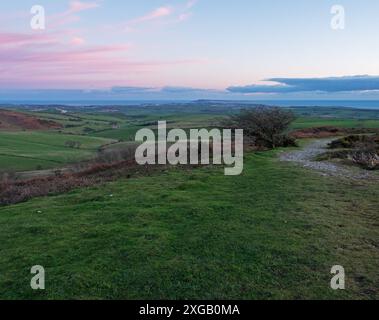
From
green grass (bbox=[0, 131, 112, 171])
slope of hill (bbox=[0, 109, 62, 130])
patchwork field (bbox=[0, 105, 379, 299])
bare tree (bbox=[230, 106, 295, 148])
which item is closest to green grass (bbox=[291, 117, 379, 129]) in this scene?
green grass (bbox=[0, 131, 112, 171])

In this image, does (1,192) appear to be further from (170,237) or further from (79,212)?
(170,237)

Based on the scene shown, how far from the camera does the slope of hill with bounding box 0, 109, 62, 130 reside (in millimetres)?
138125

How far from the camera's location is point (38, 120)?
489 feet

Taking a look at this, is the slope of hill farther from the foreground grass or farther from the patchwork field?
the foreground grass

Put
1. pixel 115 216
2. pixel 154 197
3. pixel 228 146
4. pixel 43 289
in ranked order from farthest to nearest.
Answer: pixel 228 146, pixel 154 197, pixel 115 216, pixel 43 289

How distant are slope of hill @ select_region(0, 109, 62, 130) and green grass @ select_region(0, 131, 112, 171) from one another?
121 feet

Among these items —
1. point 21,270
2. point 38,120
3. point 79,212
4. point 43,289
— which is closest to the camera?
point 43,289

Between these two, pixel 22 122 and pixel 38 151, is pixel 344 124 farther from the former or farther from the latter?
pixel 22 122

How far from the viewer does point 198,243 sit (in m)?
10.3

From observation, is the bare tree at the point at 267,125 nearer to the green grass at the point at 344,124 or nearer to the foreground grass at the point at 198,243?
the foreground grass at the point at 198,243

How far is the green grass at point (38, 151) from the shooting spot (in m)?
60.1
